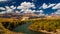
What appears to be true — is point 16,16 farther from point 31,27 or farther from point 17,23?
point 31,27

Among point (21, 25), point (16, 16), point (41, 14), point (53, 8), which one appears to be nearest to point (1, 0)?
point (16, 16)

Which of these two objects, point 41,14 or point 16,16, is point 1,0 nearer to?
point 16,16

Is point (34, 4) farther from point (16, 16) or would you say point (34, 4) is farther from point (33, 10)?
point (16, 16)

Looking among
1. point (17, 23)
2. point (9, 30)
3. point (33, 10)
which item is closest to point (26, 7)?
point (33, 10)

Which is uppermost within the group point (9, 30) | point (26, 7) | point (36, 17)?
point (26, 7)

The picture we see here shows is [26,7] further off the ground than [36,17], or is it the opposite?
[26,7]

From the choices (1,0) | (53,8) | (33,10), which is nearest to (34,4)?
(33,10)

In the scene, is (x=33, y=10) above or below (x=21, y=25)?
above
